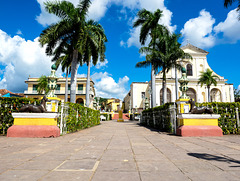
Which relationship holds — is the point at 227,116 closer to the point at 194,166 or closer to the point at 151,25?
the point at 194,166

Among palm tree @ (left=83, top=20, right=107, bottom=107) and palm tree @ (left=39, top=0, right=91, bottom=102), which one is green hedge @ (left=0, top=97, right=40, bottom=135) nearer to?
palm tree @ (left=39, top=0, right=91, bottom=102)

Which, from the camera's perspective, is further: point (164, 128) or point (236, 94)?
point (236, 94)

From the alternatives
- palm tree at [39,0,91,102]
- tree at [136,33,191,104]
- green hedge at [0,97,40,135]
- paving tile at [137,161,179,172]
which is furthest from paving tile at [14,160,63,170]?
tree at [136,33,191,104]

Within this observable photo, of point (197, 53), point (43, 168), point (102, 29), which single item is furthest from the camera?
point (197, 53)

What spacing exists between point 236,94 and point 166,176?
68.7 metres

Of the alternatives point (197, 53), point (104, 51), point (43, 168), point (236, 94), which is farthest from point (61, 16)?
point (236, 94)

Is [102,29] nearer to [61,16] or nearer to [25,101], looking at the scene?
[61,16]

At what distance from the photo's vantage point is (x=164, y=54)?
17.1 metres

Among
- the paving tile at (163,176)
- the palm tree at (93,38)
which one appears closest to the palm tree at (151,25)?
the palm tree at (93,38)

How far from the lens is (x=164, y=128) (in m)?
10.1

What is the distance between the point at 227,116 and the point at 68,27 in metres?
12.4

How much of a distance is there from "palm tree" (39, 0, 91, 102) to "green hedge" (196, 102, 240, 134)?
395 inches

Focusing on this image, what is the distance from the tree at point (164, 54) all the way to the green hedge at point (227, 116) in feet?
27.0

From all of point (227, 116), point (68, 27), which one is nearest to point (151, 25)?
point (68, 27)
